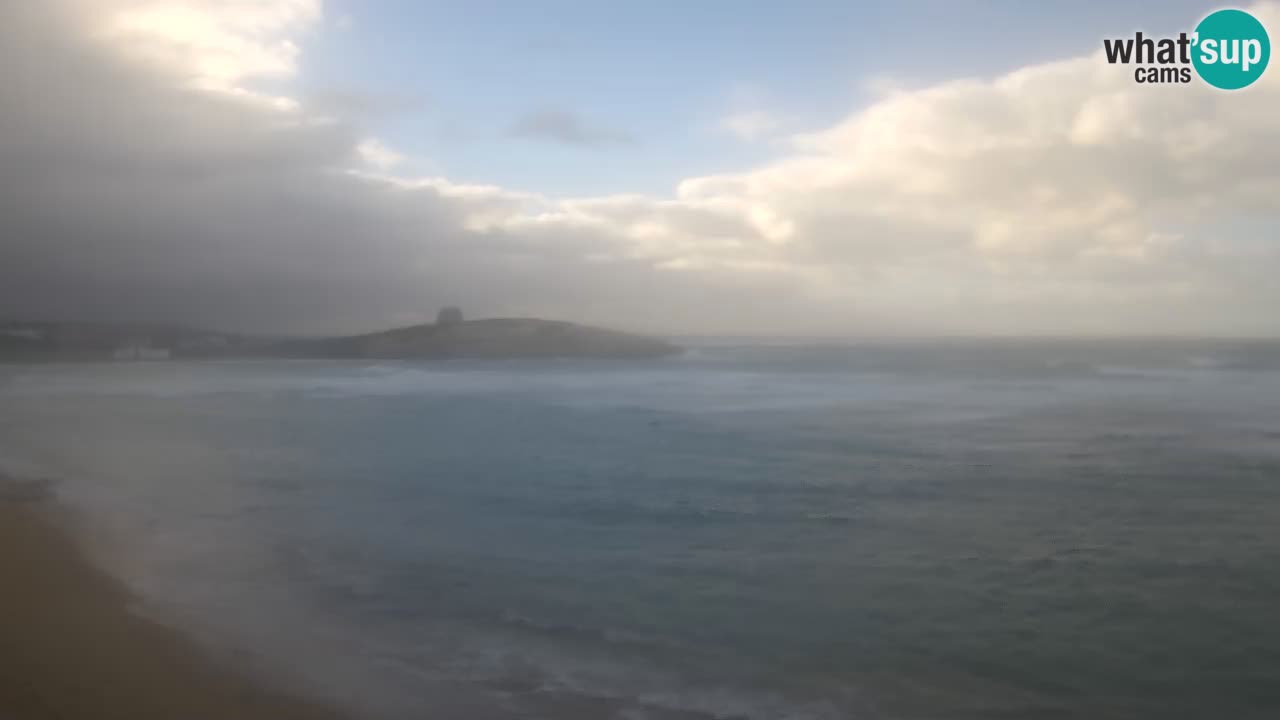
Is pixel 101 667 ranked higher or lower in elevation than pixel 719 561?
higher

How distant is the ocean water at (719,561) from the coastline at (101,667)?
0.95 feet

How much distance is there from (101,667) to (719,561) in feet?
19.7

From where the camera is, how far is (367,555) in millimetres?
9672

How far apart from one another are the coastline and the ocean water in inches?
11.3

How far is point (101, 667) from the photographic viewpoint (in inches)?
228

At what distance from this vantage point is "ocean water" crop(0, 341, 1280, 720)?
6086 millimetres

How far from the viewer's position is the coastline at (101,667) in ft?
16.9

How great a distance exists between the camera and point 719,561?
31.1ft

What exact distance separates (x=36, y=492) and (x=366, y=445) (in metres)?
8.01

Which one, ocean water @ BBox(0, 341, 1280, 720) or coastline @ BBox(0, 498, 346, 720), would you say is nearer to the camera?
coastline @ BBox(0, 498, 346, 720)

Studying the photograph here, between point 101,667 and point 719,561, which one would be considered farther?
point 719,561

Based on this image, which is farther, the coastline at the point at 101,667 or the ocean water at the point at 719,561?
the ocean water at the point at 719,561

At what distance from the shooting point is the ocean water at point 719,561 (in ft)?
20.0

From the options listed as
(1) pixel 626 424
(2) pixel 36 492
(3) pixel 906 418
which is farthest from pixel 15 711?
(3) pixel 906 418
